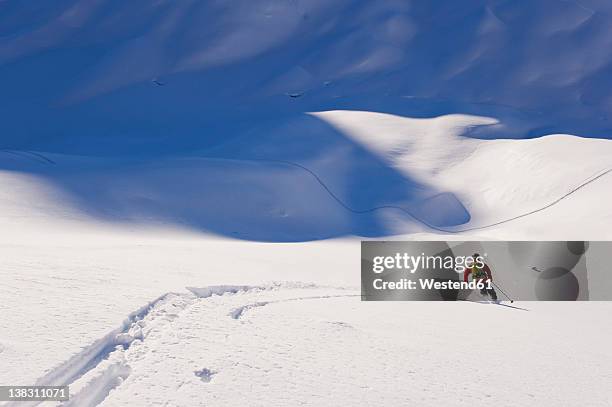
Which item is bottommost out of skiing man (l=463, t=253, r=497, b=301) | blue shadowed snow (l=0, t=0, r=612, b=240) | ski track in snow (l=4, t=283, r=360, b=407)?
ski track in snow (l=4, t=283, r=360, b=407)

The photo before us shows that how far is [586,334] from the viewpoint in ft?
17.0

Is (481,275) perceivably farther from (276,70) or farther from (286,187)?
(276,70)

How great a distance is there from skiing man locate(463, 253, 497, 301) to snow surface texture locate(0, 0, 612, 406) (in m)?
0.35

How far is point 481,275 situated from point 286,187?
9671 millimetres

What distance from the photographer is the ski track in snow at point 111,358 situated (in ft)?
9.56

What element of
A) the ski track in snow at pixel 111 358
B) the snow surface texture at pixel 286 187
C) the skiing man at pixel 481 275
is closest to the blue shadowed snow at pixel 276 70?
the snow surface texture at pixel 286 187

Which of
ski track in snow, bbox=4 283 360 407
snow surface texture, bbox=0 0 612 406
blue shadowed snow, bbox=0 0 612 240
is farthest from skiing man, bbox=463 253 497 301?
blue shadowed snow, bbox=0 0 612 240

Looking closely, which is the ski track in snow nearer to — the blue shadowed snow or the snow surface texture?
the snow surface texture

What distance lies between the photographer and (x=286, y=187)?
15680 millimetres

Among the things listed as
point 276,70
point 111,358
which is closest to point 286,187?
point 276,70

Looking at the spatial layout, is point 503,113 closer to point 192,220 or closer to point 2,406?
point 192,220

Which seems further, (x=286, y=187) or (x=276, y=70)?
(x=276, y=70)

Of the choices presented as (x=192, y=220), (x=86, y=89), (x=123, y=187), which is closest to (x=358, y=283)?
(x=192, y=220)

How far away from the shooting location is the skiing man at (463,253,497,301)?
6.27 meters
